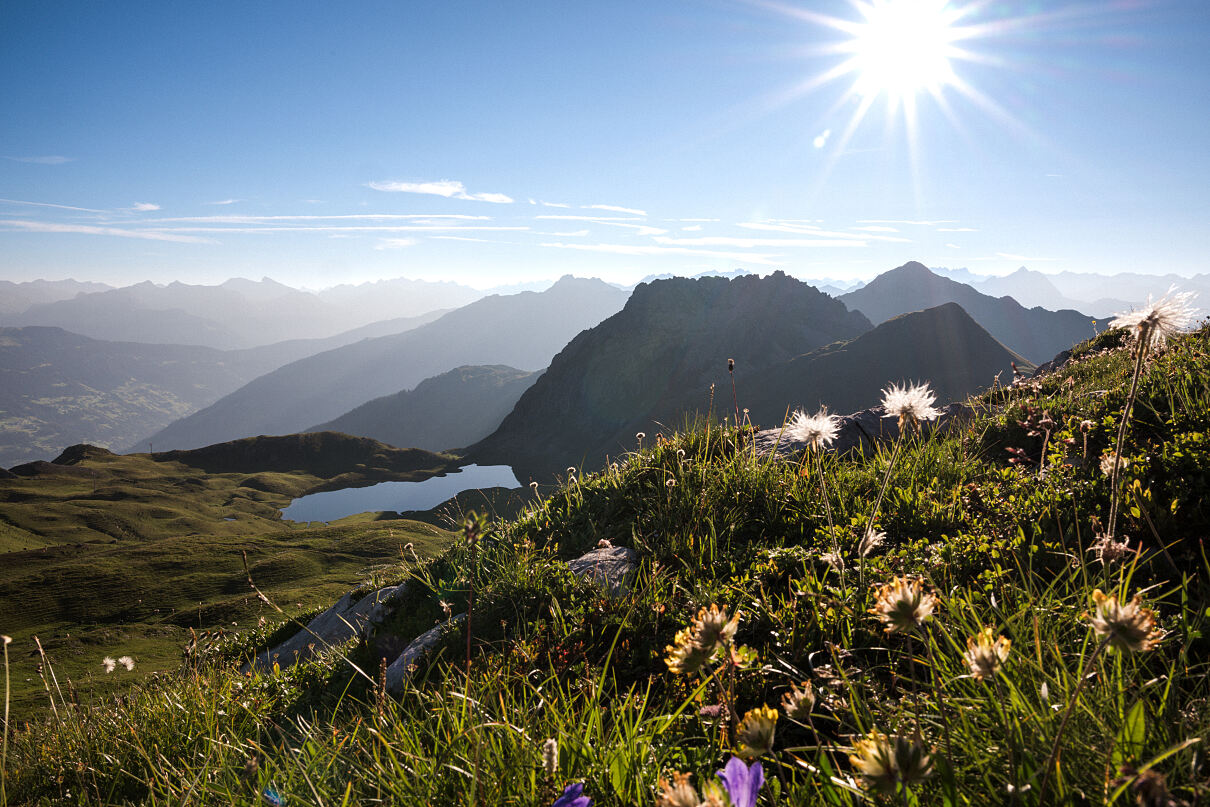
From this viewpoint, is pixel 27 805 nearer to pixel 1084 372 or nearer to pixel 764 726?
pixel 764 726

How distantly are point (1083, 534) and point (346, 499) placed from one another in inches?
6060

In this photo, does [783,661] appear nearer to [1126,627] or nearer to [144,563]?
[1126,627]

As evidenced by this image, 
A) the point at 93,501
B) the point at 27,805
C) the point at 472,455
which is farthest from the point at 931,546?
the point at 472,455

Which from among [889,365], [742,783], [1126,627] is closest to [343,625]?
[742,783]

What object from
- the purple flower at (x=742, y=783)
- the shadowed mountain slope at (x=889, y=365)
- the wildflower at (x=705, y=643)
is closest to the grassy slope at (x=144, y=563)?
the wildflower at (x=705, y=643)

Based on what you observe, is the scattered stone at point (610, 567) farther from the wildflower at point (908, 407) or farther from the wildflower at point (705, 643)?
the wildflower at point (705, 643)

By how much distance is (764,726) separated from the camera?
1.47m

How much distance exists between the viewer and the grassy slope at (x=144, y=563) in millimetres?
40625

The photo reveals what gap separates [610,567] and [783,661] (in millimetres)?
2788

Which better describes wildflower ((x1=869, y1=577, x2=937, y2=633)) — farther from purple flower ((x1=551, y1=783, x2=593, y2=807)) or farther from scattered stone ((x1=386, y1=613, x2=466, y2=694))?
scattered stone ((x1=386, y1=613, x2=466, y2=694))

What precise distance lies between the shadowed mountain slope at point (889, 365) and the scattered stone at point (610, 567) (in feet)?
523

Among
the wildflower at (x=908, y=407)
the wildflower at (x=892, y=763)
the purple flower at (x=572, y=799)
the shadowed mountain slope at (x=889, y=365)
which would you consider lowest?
the shadowed mountain slope at (x=889, y=365)

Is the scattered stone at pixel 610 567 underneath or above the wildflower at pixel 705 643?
underneath

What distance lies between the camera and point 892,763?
1.36 m
